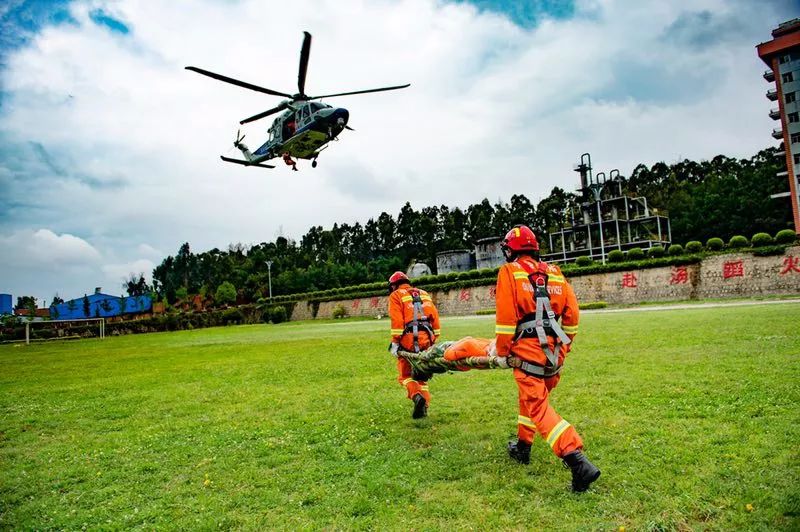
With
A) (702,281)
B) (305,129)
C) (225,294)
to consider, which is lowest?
(702,281)

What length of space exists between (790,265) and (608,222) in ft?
117

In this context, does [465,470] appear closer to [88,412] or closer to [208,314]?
[88,412]

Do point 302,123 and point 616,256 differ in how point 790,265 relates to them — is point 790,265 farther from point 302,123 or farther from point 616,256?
point 302,123

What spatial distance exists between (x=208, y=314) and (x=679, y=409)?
64.8 m

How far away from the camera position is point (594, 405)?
808 cm

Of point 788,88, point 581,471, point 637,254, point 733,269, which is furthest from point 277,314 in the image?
point 788,88

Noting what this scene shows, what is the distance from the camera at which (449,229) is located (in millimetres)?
104312

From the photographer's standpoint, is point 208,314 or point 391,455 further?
point 208,314

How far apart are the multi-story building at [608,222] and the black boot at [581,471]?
65.6m

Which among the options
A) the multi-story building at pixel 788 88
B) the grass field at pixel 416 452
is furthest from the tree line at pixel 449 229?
the grass field at pixel 416 452

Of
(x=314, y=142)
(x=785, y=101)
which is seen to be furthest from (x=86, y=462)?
(x=785, y=101)

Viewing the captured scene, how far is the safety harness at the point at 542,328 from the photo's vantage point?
5516mm

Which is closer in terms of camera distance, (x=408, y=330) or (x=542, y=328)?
(x=542, y=328)

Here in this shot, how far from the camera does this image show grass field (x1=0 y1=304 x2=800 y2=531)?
4625 mm
